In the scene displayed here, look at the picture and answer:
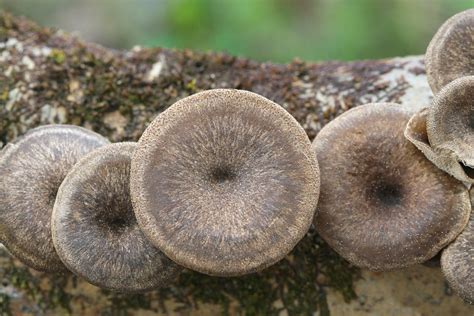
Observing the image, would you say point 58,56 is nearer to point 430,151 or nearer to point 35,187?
point 35,187

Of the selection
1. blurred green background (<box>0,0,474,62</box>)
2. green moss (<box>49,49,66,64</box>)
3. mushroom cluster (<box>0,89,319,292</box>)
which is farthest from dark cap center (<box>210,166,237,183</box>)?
blurred green background (<box>0,0,474,62</box>)

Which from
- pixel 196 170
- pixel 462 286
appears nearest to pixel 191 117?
pixel 196 170

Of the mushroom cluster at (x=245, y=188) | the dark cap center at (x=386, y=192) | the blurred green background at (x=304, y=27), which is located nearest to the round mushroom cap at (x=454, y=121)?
the mushroom cluster at (x=245, y=188)

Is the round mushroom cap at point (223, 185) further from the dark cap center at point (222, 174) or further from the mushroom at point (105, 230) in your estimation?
the mushroom at point (105, 230)

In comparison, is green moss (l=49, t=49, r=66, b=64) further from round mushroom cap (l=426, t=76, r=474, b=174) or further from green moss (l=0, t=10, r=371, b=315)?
round mushroom cap (l=426, t=76, r=474, b=174)

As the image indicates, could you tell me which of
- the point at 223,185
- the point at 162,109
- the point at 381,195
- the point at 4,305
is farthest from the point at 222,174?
the point at 4,305

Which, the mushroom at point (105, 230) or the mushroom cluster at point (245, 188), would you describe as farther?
the mushroom at point (105, 230)
